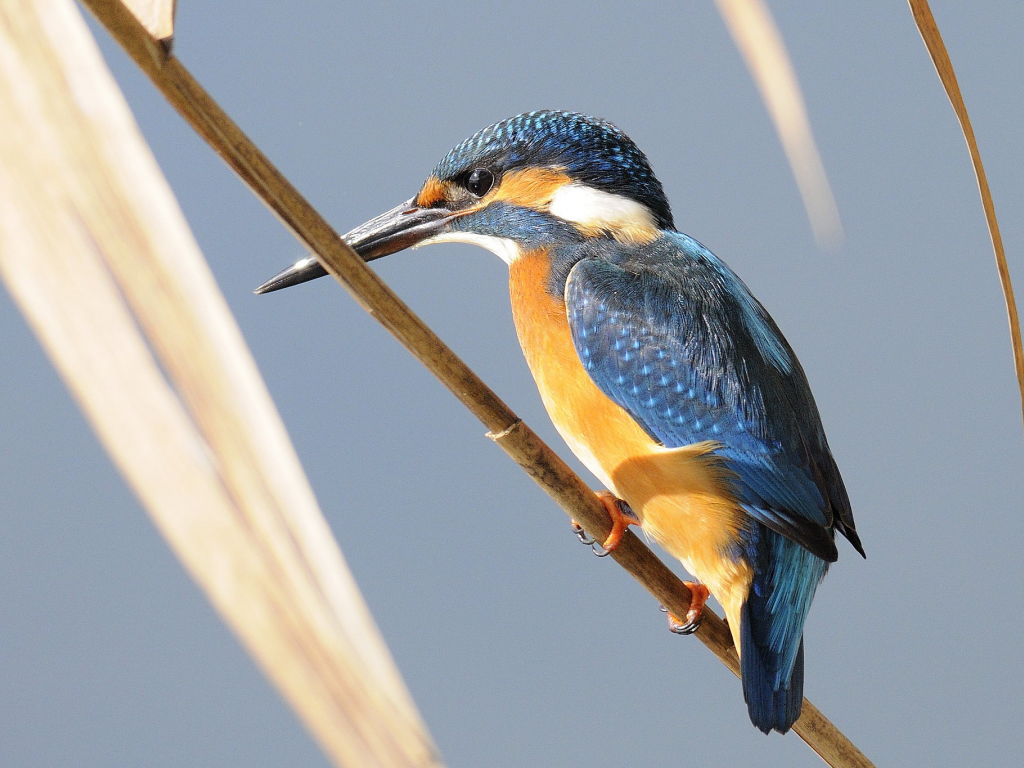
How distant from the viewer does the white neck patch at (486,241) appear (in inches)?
34.4

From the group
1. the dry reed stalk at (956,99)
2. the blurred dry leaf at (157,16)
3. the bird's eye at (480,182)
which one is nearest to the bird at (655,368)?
the bird's eye at (480,182)

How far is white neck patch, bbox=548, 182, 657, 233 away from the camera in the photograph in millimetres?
864

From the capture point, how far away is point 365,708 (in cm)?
40

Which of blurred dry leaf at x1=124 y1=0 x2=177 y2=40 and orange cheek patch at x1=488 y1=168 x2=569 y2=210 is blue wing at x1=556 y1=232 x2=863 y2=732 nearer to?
orange cheek patch at x1=488 y1=168 x2=569 y2=210

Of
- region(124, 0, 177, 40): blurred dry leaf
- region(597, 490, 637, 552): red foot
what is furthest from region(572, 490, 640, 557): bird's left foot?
region(124, 0, 177, 40): blurred dry leaf

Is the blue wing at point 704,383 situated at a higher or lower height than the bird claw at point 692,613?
higher

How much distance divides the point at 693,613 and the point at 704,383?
0.74 ft

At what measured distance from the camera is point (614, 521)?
82cm

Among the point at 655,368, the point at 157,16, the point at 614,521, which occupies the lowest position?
the point at 614,521

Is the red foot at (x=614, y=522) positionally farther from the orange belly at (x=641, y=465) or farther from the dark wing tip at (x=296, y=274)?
the dark wing tip at (x=296, y=274)

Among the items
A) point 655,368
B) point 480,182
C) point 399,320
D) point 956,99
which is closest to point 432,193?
point 480,182

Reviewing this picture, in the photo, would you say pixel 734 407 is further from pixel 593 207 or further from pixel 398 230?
pixel 398 230

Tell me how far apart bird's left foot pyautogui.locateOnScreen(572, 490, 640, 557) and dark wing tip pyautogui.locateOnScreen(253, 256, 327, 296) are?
1.09 ft

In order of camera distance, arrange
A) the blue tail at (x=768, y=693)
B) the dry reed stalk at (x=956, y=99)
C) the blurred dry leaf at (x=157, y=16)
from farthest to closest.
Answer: the blue tail at (x=768, y=693), the dry reed stalk at (x=956, y=99), the blurred dry leaf at (x=157, y=16)
